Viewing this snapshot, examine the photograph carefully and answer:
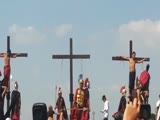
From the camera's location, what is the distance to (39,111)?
372 inches

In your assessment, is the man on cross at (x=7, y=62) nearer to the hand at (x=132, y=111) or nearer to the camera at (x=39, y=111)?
the camera at (x=39, y=111)

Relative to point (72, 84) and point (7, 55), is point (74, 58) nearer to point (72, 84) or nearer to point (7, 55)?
point (72, 84)

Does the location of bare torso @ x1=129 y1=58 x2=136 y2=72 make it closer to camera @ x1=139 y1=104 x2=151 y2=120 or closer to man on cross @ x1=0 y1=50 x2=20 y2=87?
man on cross @ x1=0 y1=50 x2=20 y2=87


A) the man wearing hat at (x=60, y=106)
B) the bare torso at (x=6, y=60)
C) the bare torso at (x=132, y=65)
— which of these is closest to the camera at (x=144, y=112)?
the man wearing hat at (x=60, y=106)

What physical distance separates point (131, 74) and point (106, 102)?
5.12 feet

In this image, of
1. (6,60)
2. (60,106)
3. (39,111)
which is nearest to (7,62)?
(6,60)

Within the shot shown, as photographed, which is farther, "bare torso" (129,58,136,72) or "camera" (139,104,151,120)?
"bare torso" (129,58,136,72)

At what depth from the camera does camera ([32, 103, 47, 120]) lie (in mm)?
9414

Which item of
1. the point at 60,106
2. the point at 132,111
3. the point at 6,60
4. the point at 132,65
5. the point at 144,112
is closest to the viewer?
the point at 132,111

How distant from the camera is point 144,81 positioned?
18.9 metres

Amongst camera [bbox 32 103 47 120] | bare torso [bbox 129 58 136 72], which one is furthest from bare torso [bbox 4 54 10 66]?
camera [bbox 32 103 47 120]

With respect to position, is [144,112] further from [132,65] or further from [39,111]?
[132,65]

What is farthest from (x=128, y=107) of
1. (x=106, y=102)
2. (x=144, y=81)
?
(x=106, y=102)

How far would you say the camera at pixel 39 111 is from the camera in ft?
30.9
